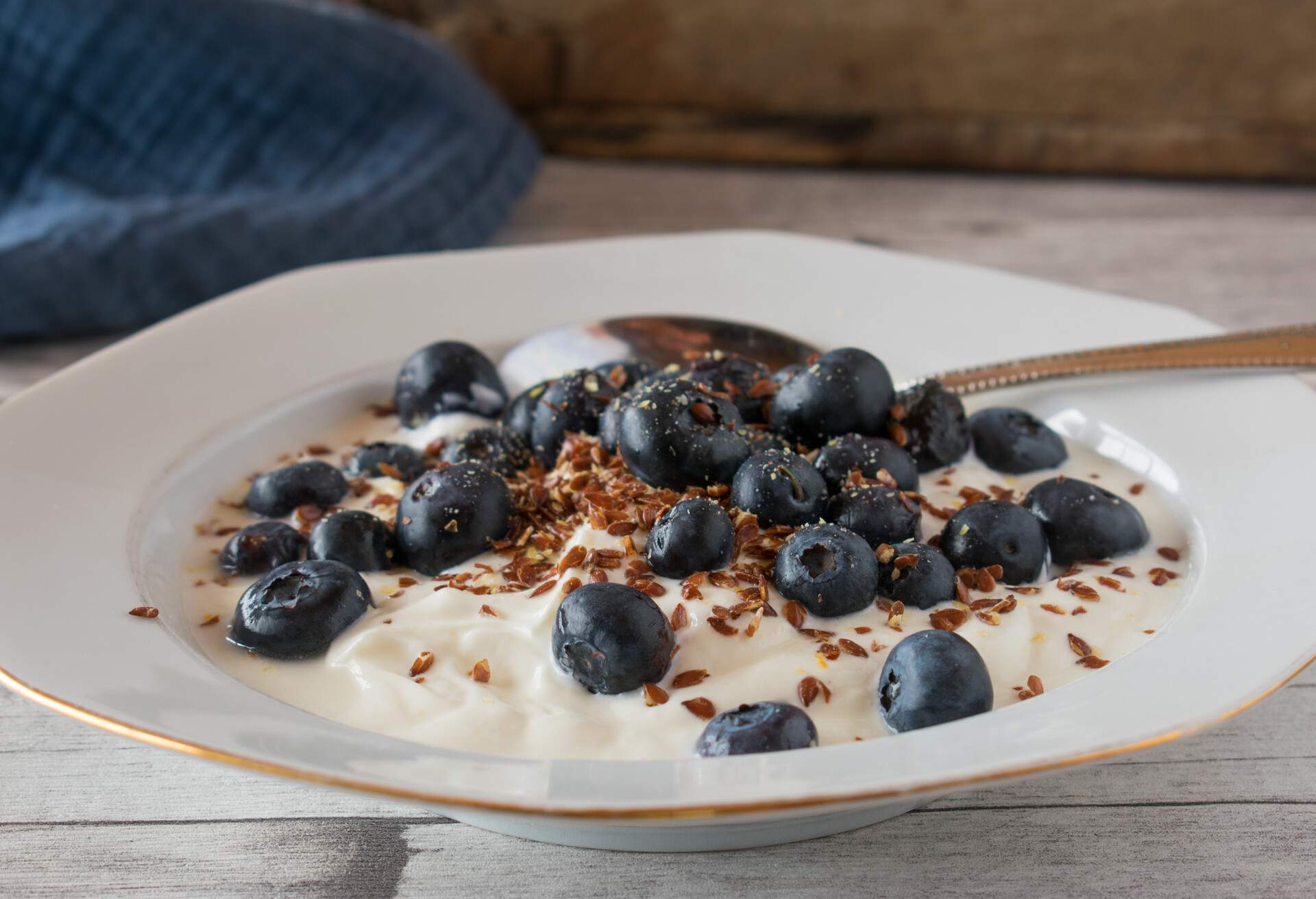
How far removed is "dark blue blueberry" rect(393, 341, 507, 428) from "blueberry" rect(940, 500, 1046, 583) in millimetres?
734

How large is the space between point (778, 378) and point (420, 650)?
2.08ft

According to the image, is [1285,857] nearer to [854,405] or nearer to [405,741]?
[854,405]

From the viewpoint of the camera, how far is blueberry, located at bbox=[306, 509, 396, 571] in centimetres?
138

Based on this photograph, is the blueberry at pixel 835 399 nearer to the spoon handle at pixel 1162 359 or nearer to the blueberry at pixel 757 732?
the spoon handle at pixel 1162 359

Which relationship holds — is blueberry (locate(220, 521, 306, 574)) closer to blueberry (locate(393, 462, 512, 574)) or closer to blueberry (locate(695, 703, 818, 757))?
blueberry (locate(393, 462, 512, 574))

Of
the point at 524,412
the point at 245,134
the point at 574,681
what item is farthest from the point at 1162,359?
the point at 245,134

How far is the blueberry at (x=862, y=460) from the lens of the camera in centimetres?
142

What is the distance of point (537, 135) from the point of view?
3598 mm

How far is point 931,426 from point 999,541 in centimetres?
28

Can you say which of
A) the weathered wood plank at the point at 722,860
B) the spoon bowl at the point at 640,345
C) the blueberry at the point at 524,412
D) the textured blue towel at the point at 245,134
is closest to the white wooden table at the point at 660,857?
the weathered wood plank at the point at 722,860

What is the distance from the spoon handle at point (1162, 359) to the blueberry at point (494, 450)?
0.61 meters

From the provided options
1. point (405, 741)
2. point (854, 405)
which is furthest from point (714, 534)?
point (405, 741)

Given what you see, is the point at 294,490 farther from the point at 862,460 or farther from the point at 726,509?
the point at 862,460

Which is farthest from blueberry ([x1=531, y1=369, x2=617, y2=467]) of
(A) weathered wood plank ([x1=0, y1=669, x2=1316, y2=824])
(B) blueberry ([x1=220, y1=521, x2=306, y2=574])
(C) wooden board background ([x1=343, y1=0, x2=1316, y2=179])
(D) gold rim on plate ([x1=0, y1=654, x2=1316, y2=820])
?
(C) wooden board background ([x1=343, y1=0, x2=1316, y2=179])
